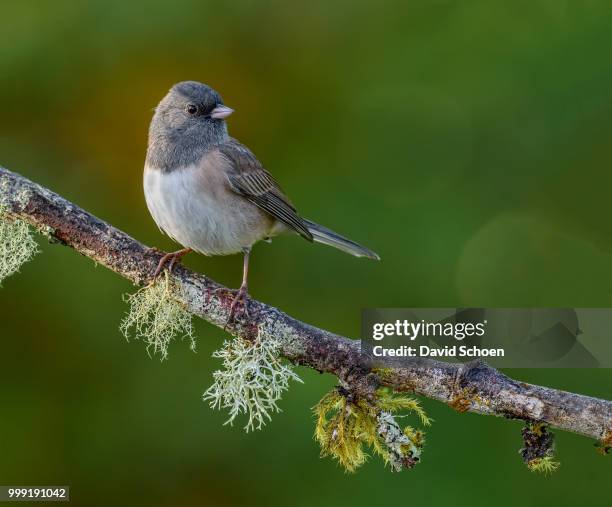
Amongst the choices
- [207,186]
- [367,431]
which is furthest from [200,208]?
[367,431]

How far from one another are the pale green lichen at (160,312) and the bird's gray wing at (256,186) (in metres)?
0.62

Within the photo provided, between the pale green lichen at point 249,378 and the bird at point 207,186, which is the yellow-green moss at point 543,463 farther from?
the bird at point 207,186

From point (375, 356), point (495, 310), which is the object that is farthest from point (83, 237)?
point (495, 310)

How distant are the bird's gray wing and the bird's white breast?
48mm

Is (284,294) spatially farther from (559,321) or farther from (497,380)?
(497,380)

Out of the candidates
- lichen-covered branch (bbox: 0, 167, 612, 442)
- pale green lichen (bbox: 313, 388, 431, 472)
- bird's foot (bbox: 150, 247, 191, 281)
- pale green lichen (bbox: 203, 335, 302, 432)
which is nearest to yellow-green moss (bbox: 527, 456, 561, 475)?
lichen-covered branch (bbox: 0, 167, 612, 442)

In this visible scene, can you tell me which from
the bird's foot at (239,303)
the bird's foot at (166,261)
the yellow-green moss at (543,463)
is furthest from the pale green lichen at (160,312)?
the yellow-green moss at (543,463)

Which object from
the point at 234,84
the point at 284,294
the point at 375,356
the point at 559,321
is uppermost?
the point at 234,84

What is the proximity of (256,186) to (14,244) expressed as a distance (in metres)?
0.95

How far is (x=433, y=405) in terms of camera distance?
335 cm

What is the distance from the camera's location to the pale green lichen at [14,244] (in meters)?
2.56

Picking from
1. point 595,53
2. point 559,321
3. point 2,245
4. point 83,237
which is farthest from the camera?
point 595,53

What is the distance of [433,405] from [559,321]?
624 mm

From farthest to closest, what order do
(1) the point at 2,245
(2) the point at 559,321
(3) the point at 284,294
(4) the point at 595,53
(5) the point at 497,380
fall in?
1. (4) the point at 595,53
2. (3) the point at 284,294
3. (2) the point at 559,321
4. (1) the point at 2,245
5. (5) the point at 497,380
